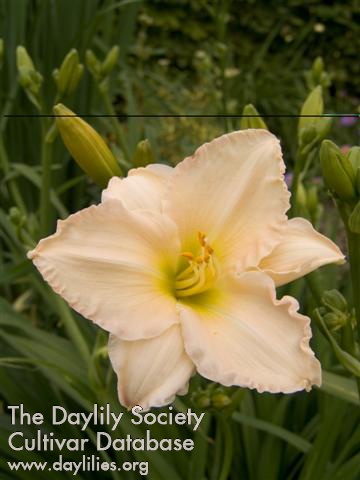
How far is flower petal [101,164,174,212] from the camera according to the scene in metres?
0.58

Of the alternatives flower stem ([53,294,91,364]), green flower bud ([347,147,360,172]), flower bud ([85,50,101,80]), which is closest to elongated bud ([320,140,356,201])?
green flower bud ([347,147,360,172])

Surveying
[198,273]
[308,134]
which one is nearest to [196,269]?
[198,273]

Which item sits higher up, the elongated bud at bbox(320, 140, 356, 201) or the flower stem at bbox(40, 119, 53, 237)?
the elongated bud at bbox(320, 140, 356, 201)

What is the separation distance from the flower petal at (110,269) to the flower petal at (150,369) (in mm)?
12

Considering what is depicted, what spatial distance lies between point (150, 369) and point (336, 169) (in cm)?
22

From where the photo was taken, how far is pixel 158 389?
1.69 ft

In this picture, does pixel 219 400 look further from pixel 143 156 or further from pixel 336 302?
pixel 143 156

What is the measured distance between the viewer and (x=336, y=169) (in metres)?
0.59

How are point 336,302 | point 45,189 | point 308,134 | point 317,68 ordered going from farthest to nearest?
1. point 317,68
2. point 45,189
3. point 308,134
4. point 336,302

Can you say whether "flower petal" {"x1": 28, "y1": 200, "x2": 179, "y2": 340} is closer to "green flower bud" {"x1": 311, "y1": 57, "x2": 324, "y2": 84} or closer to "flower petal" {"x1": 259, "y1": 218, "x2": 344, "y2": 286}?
"flower petal" {"x1": 259, "y1": 218, "x2": 344, "y2": 286}

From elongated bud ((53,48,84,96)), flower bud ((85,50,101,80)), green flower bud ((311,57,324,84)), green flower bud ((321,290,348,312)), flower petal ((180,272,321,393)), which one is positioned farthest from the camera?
green flower bud ((311,57,324,84))

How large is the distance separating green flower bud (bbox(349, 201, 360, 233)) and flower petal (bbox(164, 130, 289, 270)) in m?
0.05

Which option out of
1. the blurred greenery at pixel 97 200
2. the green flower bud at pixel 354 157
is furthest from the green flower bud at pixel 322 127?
the green flower bud at pixel 354 157

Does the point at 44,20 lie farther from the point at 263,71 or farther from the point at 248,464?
the point at 263,71
